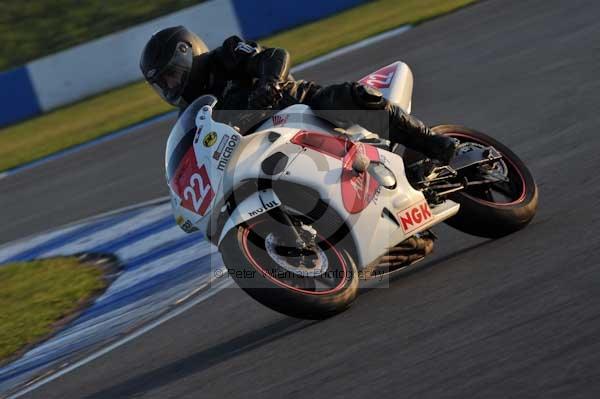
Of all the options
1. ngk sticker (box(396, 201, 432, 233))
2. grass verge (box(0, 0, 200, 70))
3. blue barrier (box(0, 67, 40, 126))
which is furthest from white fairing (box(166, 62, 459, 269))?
grass verge (box(0, 0, 200, 70))

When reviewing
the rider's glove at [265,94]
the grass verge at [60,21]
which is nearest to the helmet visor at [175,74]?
the rider's glove at [265,94]

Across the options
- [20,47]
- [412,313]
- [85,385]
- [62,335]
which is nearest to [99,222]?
[62,335]

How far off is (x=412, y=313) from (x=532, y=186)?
1561 millimetres

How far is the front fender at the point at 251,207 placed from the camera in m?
4.91

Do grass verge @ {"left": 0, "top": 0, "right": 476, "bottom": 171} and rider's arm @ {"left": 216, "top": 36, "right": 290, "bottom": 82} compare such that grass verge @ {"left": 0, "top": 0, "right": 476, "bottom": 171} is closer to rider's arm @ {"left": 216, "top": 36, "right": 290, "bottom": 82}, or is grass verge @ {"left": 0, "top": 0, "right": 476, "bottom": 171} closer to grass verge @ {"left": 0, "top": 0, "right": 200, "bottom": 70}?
grass verge @ {"left": 0, "top": 0, "right": 200, "bottom": 70}

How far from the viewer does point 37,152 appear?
1597 cm

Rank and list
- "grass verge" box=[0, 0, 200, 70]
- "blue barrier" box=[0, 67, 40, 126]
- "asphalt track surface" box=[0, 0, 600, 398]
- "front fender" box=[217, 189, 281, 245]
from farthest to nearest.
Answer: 1. "grass verge" box=[0, 0, 200, 70]
2. "blue barrier" box=[0, 67, 40, 126]
3. "front fender" box=[217, 189, 281, 245]
4. "asphalt track surface" box=[0, 0, 600, 398]

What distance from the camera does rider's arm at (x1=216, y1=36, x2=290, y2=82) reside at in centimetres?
541

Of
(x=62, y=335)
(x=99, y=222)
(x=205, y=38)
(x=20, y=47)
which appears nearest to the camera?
(x=62, y=335)

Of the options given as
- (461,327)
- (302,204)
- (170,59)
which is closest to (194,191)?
(302,204)

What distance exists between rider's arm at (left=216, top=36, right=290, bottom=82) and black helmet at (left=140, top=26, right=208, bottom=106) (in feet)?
0.57

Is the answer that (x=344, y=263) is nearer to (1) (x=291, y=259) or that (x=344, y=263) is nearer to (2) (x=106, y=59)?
(1) (x=291, y=259)

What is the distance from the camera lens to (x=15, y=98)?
19906 millimetres

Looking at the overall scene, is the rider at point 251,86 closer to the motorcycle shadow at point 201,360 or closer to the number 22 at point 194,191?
the number 22 at point 194,191
